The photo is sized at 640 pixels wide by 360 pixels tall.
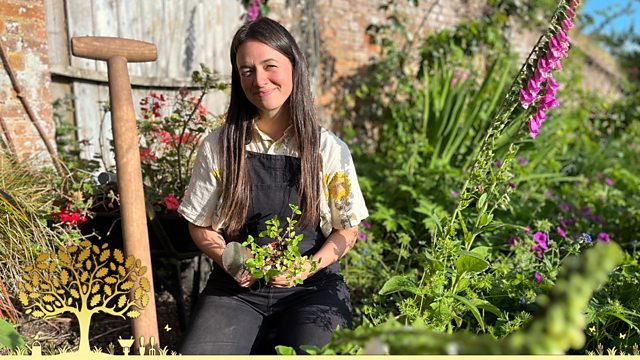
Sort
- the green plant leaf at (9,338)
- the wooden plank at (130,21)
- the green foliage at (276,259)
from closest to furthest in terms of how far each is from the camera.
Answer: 1. the green plant leaf at (9,338)
2. the green foliage at (276,259)
3. the wooden plank at (130,21)

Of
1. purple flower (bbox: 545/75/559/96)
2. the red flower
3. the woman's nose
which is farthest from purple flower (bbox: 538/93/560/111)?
the red flower

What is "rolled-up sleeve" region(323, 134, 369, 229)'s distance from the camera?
193cm

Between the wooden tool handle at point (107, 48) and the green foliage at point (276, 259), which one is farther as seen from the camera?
the wooden tool handle at point (107, 48)

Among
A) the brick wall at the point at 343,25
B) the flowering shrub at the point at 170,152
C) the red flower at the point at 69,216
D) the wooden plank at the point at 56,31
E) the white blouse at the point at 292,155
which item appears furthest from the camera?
the brick wall at the point at 343,25

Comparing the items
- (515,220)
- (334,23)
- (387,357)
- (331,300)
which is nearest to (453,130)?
(515,220)

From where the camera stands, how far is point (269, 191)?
192 cm

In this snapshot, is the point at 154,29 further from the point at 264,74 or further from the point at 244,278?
the point at 244,278

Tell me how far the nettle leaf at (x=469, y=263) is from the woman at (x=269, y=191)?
1.30 ft

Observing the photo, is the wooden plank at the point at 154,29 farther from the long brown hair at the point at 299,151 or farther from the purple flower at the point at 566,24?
the purple flower at the point at 566,24

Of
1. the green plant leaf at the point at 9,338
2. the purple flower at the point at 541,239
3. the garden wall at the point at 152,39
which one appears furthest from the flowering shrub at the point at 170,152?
the purple flower at the point at 541,239

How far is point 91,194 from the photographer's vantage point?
8.13ft

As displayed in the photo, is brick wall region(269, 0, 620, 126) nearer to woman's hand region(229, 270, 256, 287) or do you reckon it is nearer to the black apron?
the black apron

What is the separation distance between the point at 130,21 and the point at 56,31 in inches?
19.4

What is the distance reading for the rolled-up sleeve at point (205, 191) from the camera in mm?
1936
